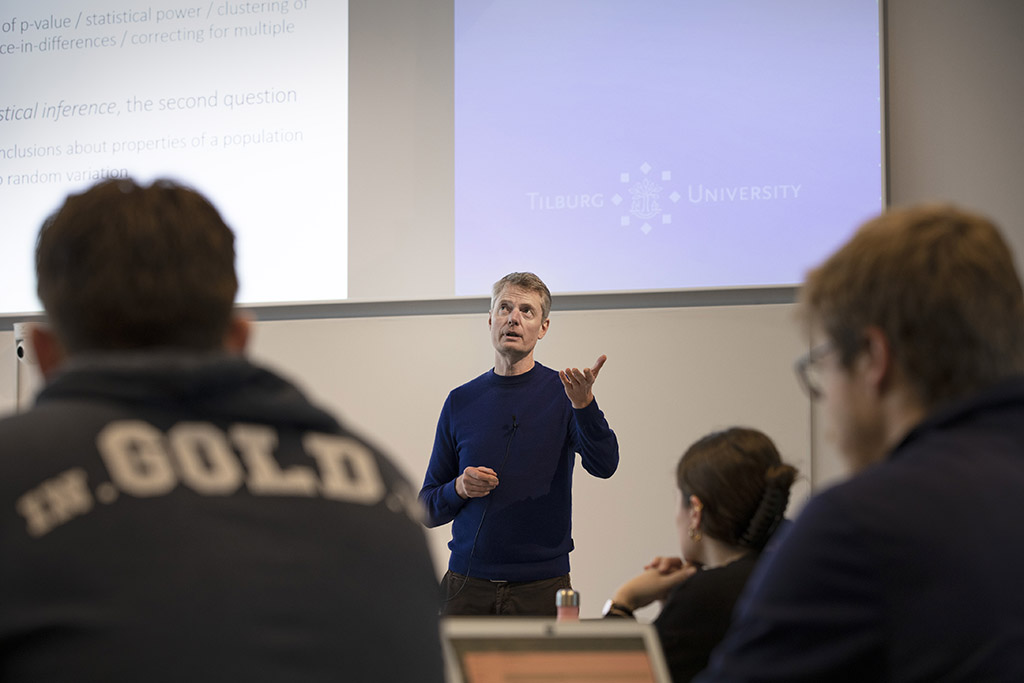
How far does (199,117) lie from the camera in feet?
15.1

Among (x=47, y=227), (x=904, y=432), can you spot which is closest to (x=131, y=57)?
(x=47, y=227)

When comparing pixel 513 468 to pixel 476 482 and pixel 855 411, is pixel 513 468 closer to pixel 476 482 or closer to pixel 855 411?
pixel 476 482

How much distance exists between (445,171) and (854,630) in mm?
3667

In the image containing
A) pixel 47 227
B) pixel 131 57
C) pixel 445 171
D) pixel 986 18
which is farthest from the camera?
pixel 131 57

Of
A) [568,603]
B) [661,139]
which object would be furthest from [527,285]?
[568,603]

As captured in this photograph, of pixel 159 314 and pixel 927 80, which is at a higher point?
pixel 927 80

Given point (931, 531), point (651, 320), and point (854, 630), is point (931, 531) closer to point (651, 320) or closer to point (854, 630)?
point (854, 630)

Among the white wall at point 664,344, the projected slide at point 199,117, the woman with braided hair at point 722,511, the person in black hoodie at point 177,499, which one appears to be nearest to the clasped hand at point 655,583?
the woman with braided hair at point 722,511

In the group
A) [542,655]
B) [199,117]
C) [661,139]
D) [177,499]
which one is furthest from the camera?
[199,117]

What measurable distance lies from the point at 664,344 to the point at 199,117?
2.25 m

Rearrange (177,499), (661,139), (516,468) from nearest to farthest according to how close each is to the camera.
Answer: (177,499), (516,468), (661,139)

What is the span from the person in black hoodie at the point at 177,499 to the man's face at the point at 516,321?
2252 millimetres

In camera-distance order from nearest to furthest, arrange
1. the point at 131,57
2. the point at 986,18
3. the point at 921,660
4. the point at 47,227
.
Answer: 1. the point at 921,660
2. the point at 47,227
3. the point at 986,18
4. the point at 131,57

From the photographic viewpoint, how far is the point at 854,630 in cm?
89
